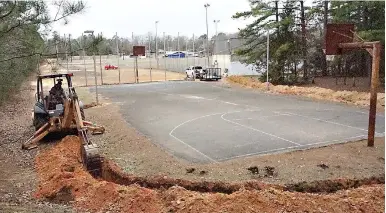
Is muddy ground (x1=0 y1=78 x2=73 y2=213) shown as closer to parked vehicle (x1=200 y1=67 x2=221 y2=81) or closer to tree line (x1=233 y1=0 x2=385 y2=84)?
tree line (x1=233 y1=0 x2=385 y2=84)

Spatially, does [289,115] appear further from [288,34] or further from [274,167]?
[288,34]

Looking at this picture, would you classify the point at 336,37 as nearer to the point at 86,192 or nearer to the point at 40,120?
the point at 86,192

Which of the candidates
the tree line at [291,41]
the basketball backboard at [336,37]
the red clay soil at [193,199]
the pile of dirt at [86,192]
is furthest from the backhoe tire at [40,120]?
the tree line at [291,41]

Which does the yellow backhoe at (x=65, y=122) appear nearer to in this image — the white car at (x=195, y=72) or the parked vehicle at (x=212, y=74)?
the parked vehicle at (x=212, y=74)

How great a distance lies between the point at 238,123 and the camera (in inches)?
647

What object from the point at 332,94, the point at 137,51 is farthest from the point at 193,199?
the point at 137,51

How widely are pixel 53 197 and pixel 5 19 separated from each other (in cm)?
365

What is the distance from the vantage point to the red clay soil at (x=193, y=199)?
7074 mm

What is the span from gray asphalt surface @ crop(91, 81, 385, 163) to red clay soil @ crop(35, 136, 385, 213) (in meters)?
3.35

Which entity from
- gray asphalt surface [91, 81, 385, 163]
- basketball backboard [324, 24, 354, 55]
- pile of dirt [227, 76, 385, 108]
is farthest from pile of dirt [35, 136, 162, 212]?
pile of dirt [227, 76, 385, 108]

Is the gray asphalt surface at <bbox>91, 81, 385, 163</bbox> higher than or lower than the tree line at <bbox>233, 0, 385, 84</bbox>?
lower

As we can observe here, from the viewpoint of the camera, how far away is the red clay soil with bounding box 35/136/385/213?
7.07 meters

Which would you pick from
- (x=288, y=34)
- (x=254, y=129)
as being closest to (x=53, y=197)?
(x=254, y=129)

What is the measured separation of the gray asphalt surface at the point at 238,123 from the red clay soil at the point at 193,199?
3354 millimetres
